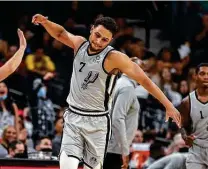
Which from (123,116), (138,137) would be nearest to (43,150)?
(138,137)

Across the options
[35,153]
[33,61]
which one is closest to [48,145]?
[35,153]

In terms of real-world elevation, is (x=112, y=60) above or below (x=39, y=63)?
below

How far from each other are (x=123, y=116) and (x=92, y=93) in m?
1.27

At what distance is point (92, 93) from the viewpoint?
254 inches

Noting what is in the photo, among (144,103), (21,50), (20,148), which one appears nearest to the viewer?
(21,50)

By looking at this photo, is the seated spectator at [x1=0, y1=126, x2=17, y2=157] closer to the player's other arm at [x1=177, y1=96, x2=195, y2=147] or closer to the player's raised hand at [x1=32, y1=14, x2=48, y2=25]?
the player's other arm at [x1=177, y1=96, x2=195, y2=147]

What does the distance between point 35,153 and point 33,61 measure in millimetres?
2767

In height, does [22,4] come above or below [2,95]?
above

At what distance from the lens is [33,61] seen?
1202 cm

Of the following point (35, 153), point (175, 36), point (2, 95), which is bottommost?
point (35, 153)

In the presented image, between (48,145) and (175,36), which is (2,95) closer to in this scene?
(48,145)

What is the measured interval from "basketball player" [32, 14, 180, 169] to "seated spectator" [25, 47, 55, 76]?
530 centimetres

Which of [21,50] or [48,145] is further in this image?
[48,145]

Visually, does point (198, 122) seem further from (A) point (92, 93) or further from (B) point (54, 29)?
(B) point (54, 29)
